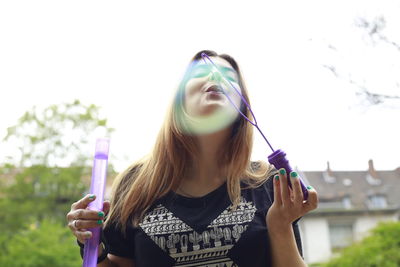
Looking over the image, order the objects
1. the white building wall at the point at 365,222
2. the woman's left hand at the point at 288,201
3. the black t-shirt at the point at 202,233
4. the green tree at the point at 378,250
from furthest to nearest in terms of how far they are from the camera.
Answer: the white building wall at the point at 365,222 → the green tree at the point at 378,250 → the black t-shirt at the point at 202,233 → the woman's left hand at the point at 288,201

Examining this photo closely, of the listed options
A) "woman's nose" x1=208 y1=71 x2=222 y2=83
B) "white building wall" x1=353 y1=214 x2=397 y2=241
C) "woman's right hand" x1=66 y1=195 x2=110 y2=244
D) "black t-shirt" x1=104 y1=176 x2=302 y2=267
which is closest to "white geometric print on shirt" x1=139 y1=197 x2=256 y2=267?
"black t-shirt" x1=104 y1=176 x2=302 y2=267

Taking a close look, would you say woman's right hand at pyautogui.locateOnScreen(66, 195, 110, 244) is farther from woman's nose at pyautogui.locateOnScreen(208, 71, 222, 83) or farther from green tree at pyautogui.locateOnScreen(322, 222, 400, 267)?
green tree at pyautogui.locateOnScreen(322, 222, 400, 267)

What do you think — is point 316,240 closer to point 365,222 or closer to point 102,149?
point 365,222

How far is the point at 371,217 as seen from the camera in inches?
158

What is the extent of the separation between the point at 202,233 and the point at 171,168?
0.59 feet

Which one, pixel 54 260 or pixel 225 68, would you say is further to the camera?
pixel 54 260

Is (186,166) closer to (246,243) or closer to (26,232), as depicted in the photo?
(246,243)

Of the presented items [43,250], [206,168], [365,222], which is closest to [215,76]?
[206,168]

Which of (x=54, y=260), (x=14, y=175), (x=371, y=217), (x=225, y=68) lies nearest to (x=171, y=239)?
(x=225, y=68)

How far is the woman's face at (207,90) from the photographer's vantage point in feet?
2.57

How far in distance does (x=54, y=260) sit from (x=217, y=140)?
5.18m

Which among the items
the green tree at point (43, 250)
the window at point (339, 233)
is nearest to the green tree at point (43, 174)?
the green tree at point (43, 250)

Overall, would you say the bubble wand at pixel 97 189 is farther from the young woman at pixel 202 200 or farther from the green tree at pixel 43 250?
the green tree at pixel 43 250

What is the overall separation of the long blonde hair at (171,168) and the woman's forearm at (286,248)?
12 cm
